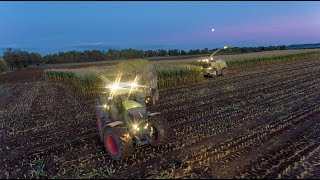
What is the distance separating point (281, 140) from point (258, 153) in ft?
4.22

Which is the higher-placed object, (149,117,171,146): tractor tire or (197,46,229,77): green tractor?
(197,46,229,77): green tractor

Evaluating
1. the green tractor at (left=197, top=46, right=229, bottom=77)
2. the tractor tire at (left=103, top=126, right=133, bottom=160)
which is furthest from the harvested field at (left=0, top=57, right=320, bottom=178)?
the green tractor at (left=197, top=46, right=229, bottom=77)

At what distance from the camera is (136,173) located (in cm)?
679

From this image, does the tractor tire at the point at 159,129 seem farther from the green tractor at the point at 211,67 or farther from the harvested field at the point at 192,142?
the green tractor at the point at 211,67

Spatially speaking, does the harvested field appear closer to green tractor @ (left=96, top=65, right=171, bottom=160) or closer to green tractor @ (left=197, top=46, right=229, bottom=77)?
green tractor @ (left=96, top=65, right=171, bottom=160)

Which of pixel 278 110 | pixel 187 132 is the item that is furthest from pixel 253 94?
pixel 187 132

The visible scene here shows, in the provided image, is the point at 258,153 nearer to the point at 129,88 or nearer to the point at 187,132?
the point at 187,132

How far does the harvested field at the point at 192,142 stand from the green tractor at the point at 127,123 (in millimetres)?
363

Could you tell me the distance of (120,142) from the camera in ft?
23.2

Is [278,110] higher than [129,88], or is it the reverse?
[129,88]

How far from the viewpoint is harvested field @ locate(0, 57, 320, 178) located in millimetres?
6938

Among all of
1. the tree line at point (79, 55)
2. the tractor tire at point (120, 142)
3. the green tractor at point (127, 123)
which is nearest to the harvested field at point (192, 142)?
the tractor tire at point (120, 142)

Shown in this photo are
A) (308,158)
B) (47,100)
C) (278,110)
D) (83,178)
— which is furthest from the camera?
(47,100)

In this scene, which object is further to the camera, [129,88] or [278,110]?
[278,110]
